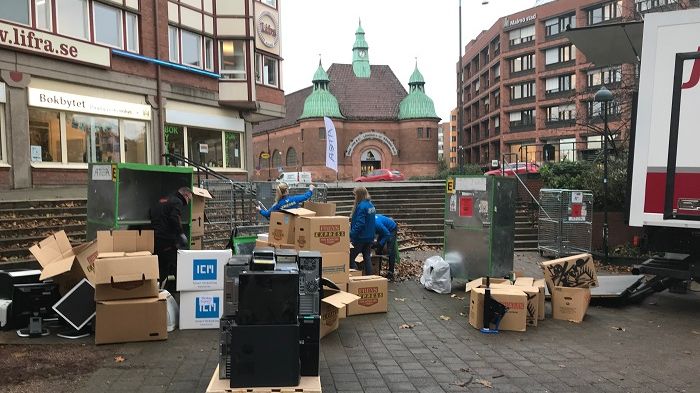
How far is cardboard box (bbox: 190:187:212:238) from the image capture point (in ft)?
30.1

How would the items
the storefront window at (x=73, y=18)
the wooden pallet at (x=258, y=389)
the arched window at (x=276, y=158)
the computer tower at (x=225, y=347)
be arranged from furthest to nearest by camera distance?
the arched window at (x=276, y=158) → the storefront window at (x=73, y=18) → the computer tower at (x=225, y=347) → the wooden pallet at (x=258, y=389)

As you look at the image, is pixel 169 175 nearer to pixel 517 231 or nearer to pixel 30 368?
pixel 30 368

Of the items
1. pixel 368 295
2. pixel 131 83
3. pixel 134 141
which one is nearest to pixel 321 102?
pixel 134 141

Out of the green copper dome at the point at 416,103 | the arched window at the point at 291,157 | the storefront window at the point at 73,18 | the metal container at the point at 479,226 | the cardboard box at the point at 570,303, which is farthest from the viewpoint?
the arched window at the point at 291,157

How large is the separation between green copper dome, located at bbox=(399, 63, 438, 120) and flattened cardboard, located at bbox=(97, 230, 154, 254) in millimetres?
51839

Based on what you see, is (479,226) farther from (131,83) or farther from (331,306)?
(131,83)

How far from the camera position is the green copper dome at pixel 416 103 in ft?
187

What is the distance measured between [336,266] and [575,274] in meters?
3.48

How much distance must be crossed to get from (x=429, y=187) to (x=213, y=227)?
33.2 ft

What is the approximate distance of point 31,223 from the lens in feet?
38.3

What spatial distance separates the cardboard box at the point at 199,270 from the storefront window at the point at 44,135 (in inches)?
484

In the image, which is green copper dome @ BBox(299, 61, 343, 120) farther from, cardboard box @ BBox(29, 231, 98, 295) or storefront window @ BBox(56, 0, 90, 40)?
cardboard box @ BBox(29, 231, 98, 295)

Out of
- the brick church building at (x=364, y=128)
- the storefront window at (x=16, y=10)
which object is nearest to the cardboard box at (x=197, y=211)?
the storefront window at (x=16, y=10)

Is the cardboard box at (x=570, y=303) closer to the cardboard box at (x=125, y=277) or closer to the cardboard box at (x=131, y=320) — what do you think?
the cardboard box at (x=131, y=320)
